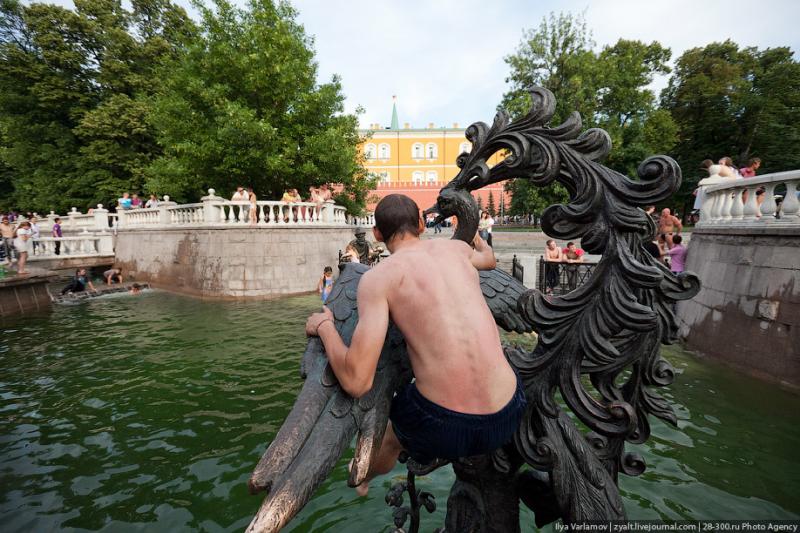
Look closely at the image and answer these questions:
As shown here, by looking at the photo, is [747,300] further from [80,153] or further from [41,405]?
[80,153]

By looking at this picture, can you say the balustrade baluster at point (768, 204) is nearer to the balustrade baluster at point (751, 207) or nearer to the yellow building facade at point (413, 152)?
the balustrade baluster at point (751, 207)

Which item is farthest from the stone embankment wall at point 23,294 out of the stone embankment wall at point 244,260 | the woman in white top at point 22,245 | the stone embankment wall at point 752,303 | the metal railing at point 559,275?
the stone embankment wall at point 752,303

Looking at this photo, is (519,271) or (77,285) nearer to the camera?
(519,271)

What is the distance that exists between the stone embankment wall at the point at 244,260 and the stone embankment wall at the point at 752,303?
11.5 metres

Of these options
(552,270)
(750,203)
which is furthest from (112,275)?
(750,203)

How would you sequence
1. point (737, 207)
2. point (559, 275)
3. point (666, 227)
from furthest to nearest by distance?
1. point (559, 275)
2. point (666, 227)
3. point (737, 207)

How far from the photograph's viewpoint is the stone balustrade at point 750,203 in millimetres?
5543

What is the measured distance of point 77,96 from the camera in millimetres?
23172

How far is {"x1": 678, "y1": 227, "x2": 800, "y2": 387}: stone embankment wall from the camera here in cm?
541

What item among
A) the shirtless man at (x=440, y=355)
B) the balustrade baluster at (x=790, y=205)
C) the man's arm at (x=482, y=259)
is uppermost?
the balustrade baluster at (x=790, y=205)

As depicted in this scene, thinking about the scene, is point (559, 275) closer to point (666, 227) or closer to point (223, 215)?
point (666, 227)

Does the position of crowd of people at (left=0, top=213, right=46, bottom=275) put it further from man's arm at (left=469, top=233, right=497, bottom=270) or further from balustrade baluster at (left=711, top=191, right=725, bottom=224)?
balustrade baluster at (left=711, top=191, right=725, bottom=224)

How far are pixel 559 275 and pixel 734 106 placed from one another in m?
26.9

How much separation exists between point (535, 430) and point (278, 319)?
8.92m
